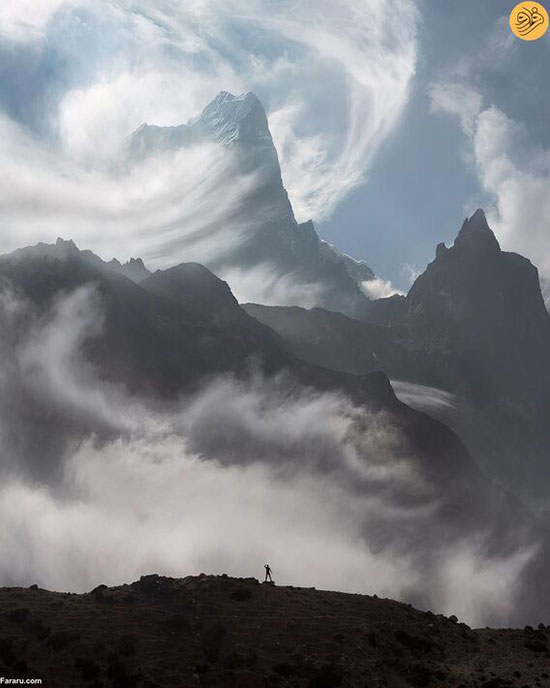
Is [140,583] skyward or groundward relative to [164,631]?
skyward

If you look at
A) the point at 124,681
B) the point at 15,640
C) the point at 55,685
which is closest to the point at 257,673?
the point at 124,681

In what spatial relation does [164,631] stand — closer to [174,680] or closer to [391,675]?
[174,680]

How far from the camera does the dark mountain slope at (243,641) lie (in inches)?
4498

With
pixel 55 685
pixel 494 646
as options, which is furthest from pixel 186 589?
pixel 494 646

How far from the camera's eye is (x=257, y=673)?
115 meters

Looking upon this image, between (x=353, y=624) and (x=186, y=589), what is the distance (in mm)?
36991

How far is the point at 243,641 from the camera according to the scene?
12519cm

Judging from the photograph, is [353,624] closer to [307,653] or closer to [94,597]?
[307,653]

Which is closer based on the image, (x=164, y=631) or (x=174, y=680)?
(x=174, y=680)

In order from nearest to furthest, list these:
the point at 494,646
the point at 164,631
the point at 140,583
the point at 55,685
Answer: the point at 55,685
the point at 164,631
the point at 494,646
the point at 140,583

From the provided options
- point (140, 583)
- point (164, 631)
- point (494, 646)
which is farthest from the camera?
point (140, 583)

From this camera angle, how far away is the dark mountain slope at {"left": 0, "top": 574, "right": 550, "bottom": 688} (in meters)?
114

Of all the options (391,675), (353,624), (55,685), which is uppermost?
(353,624)

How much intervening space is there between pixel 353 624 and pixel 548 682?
3616 cm
